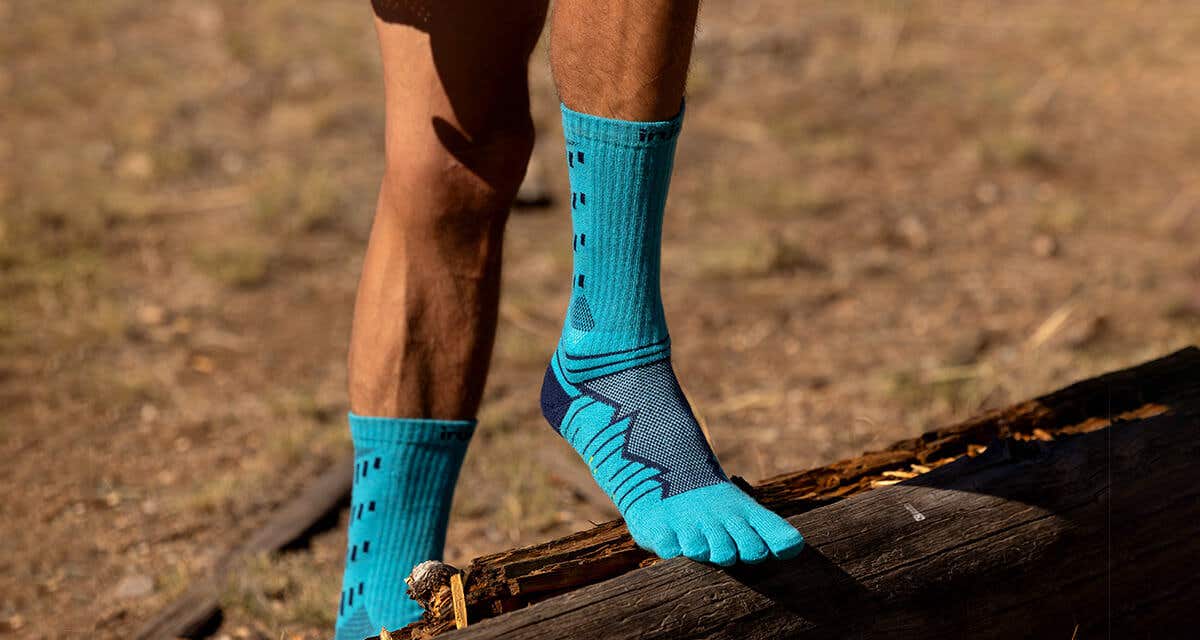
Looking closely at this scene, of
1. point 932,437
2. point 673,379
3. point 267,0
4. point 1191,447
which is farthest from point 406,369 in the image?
point 267,0

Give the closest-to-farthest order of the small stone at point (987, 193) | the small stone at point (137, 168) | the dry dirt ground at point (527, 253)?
the dry dirt ground at point (527, 253), the small stone at point (987, 193), the small stone at point (137, 168)

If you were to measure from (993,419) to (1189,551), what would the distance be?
333 mm

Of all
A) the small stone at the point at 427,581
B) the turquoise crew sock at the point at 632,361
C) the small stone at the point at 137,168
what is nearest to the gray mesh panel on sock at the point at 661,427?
the turquoise crew sock at the point at 632,361

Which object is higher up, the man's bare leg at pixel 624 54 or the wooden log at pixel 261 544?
the man's bare leg at pixel 624 54

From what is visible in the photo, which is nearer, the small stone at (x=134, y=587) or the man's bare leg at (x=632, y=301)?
the man's bare leg at (x=632, y=301)

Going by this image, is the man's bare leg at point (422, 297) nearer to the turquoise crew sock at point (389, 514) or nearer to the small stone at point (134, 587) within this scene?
the turquoise crew sock at point (389, 514)

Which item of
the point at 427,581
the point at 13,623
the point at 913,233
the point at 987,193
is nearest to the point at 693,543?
the point at 427,581

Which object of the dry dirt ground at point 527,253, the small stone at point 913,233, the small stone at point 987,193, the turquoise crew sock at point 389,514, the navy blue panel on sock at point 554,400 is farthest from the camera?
the small stone at point 987,193

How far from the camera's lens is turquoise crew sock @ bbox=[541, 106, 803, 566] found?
1530 millimetres

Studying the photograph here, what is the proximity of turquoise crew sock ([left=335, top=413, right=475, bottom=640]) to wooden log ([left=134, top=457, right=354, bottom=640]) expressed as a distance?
513 mm

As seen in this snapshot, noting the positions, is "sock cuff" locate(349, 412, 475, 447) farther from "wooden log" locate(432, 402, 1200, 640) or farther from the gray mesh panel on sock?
"wooden log" locate(432, 402, 1200, 640)

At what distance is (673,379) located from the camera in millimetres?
1656

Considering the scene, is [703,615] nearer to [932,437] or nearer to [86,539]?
[932,437]

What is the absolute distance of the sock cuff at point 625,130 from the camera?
60.1 inches
